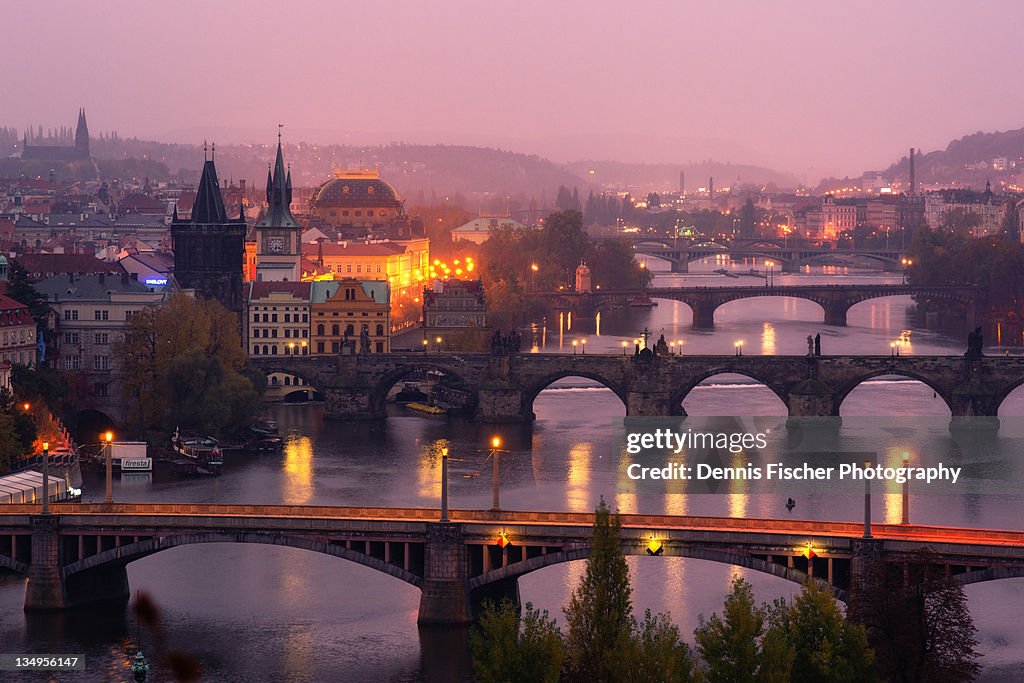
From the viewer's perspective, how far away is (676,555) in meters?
47.5

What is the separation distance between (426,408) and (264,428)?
915 centimetres

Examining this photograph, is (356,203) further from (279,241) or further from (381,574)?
(381,574)

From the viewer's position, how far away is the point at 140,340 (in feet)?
257

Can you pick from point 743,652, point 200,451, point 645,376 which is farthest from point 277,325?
point 743,652

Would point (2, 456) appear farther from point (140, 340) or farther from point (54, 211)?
point (54, 211)

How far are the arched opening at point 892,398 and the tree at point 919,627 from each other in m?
37.6

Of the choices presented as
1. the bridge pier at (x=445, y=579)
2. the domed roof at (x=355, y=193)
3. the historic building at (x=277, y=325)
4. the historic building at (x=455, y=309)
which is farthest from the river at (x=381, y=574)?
the domed roof at (x=355, y=193)

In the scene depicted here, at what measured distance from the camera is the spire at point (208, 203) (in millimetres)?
90938

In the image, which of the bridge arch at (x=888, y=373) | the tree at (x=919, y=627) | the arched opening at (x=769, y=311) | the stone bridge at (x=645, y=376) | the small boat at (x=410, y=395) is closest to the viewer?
the tree at (x=919, y=627)

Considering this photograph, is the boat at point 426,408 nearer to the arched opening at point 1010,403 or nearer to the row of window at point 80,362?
the row of window at point 80,362

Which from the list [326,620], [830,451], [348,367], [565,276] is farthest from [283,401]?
[565,276]

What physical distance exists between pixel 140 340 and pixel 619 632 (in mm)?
40345

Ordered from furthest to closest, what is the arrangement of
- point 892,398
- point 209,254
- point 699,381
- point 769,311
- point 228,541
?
point 769,311, point 209,254, point 892,398, point 699,381, point 228,541

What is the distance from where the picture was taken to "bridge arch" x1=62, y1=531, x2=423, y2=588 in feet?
→ 161
